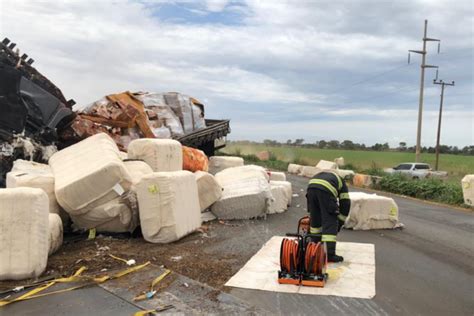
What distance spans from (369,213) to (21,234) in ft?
21.0

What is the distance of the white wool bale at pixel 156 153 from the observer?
9328 mm

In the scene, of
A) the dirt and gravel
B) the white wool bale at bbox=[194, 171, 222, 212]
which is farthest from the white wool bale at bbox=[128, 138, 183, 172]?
the dirt and gravel

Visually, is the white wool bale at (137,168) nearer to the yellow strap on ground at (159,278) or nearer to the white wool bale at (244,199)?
the white wool bale at (244,199)

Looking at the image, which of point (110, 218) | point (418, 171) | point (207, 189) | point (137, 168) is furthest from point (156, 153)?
point (418, 171)

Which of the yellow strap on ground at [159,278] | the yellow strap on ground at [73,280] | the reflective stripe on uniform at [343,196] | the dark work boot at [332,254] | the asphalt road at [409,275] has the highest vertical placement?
the reflective stripe on uniform at [343,196]

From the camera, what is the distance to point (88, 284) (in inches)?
201

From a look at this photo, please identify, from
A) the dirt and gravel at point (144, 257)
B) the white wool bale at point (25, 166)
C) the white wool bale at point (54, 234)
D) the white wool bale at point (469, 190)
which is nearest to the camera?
the dirt and gravel at point (144, 257)

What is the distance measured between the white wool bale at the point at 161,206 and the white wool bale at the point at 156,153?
2.13 meters

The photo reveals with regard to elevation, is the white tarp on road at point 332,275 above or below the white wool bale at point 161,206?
below

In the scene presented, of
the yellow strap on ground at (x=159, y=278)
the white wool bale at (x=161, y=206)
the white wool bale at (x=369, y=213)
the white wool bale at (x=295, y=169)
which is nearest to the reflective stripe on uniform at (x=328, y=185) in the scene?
the white wool bale at (x=161, y=206)

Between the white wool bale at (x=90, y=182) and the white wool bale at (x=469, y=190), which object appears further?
the white wool bale at (x=469, y=190)

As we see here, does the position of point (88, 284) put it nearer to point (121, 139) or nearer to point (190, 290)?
point (190, 290)

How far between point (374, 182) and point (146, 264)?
16.0 meters

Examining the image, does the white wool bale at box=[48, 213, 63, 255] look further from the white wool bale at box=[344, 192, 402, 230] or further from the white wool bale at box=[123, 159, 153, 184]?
the white wool bale at box=[344, 192, 402, 230]
